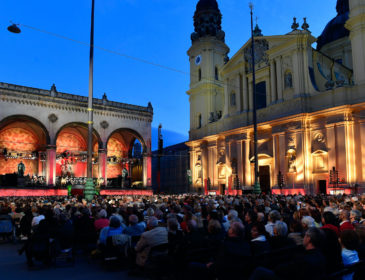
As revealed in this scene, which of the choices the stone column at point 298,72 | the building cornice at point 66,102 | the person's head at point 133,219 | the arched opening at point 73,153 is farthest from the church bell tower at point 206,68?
the person's head at point 133,219

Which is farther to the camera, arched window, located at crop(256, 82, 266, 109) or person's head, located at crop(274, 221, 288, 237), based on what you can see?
arched window, located at crop(256, 82, 266, 109)

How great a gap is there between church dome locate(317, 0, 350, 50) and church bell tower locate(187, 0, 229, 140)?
11014 millimetres

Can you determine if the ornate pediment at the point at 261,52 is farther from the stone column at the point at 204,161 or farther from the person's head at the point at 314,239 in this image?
the person's head at the point at 314,239

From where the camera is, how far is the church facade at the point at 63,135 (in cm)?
3406

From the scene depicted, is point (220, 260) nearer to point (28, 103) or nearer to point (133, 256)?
point (133, 256)

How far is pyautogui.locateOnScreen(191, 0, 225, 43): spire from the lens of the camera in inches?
1623

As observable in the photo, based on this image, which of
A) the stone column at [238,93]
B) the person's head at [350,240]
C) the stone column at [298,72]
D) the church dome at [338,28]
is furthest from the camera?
the church dome at [338,28]

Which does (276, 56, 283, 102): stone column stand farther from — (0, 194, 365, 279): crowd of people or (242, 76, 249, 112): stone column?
(0, 194, 365, 279): crowd of people

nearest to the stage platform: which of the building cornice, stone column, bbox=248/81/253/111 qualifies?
the building cornice

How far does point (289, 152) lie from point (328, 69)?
9779 millimetres

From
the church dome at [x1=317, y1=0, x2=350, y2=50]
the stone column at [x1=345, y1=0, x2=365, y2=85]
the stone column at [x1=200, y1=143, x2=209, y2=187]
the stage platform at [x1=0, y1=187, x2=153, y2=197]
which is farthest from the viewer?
the stone column at [x1=200, y1=143, x2=209, y2=187]

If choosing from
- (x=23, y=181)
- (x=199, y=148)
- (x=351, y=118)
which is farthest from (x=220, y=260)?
(x=199, y=148)

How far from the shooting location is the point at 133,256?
7.32 meters

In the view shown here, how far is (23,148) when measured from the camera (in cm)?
3869
